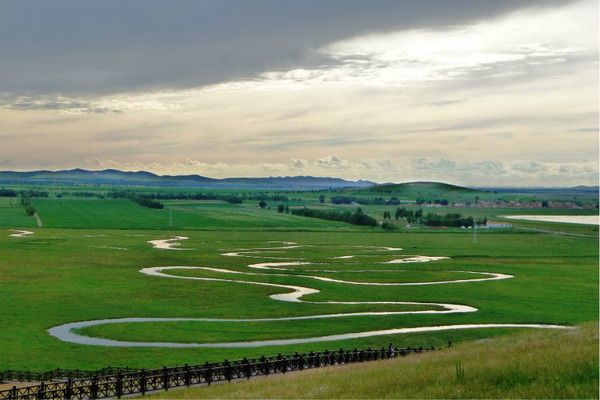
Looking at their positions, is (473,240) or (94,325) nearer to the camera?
(94,325)

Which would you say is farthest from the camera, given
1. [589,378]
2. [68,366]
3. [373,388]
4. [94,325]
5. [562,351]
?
[94,325]

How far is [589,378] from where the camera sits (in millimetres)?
22250

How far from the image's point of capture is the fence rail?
39.1 metres

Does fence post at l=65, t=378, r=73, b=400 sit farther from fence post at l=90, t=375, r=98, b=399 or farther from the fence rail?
fence post at l=90, t=375, r=98, b=399

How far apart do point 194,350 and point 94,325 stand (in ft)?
48.1

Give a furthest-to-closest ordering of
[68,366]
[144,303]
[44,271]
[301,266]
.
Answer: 1. [301,266]
2. [44,271]
3. [144,303]
4. [68,366]

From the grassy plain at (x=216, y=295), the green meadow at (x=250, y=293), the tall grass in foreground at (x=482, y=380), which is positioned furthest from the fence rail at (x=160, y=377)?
the grassy plain at (x=216, y=295)

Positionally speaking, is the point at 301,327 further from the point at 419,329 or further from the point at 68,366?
the point at 68,366

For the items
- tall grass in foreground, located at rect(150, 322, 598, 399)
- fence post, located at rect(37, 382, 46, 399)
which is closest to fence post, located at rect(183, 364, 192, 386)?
fence post, located at rect(37, 382, 46, 399)

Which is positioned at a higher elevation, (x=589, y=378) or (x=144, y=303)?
(x=589, y=378)

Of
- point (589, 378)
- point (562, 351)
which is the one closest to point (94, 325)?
point (562, 351)

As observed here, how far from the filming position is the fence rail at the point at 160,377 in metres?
39.1

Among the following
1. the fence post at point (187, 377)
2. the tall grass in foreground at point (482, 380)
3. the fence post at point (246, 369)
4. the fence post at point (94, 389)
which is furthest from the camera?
the fence post at point (246, 369)

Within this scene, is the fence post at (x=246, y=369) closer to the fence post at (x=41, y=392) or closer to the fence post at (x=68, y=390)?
the fence post at (x=68, y=390)
